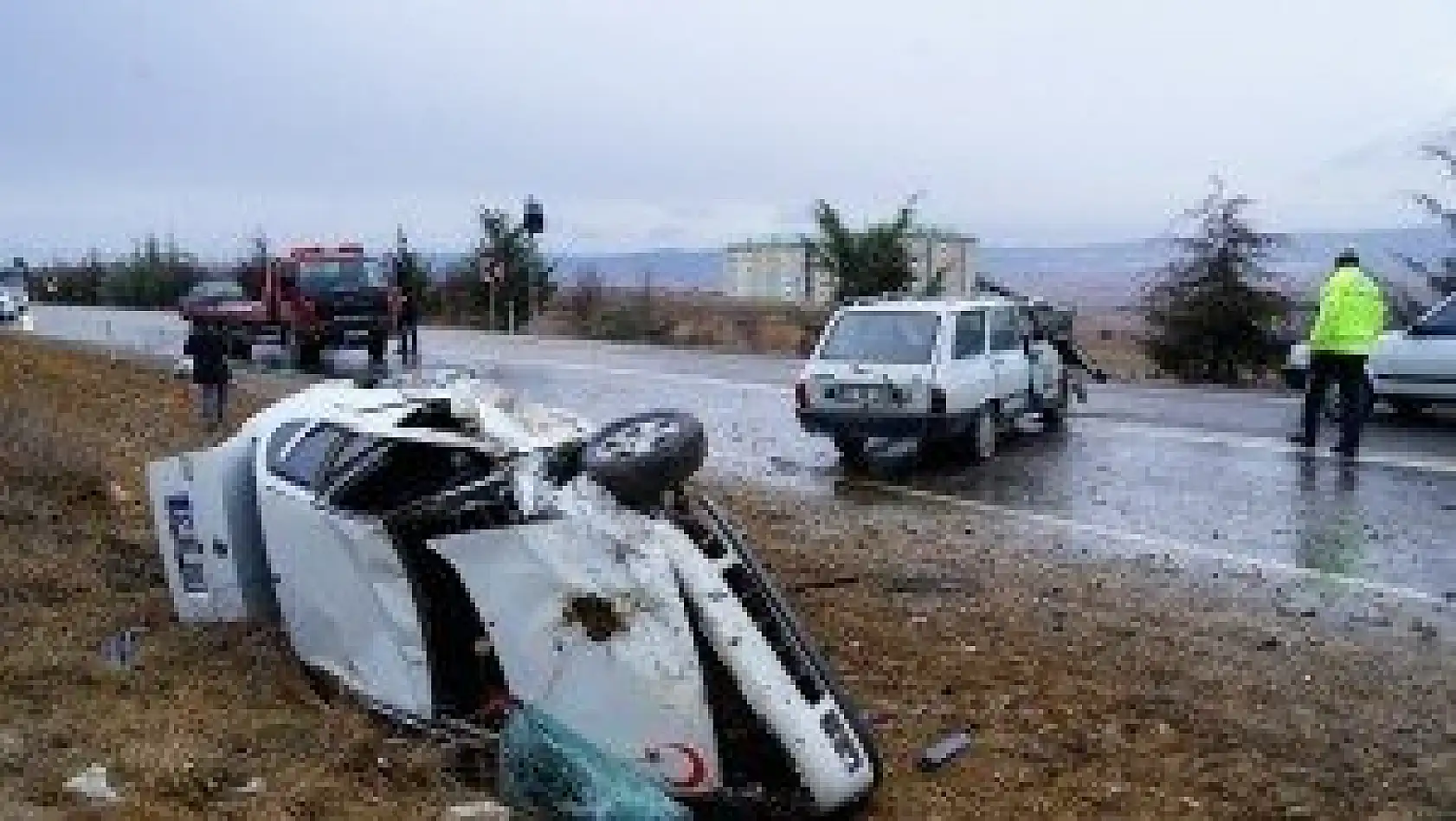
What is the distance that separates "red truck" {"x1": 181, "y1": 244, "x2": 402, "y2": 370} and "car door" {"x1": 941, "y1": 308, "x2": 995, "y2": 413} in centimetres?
1481

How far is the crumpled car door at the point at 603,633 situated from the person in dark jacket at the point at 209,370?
37.2 feet

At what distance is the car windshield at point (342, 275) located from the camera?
28500 mm

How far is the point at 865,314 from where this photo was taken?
15.9 meters

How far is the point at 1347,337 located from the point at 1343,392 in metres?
0.61

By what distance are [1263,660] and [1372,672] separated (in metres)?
0.52

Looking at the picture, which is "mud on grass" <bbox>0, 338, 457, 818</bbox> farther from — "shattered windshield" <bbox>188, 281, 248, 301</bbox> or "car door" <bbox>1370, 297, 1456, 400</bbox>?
"shattered windshield" <bbox>188, 281, 248, 301</bbox>

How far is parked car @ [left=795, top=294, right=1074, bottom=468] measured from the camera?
48.9ft

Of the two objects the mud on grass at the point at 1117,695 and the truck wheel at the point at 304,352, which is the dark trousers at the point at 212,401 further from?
the truck wheel at the point at 304,352

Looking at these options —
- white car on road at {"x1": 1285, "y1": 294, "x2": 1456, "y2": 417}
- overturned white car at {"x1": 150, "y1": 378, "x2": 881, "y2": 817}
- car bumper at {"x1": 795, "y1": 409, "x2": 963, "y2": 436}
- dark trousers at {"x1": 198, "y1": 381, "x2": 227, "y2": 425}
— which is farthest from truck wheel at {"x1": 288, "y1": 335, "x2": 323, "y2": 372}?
overturned white car at {"x1": 150, "y1": 378, "x2": 881, "y2": 817}

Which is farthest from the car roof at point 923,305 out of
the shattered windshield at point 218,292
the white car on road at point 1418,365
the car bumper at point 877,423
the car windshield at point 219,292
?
the car windshield at point 219,292

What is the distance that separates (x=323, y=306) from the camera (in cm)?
2811

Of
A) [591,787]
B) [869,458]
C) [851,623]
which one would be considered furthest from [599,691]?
[869,458]

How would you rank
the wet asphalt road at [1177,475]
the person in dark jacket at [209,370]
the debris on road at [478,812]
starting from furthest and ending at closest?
the person in dark jacket at [209,370] → the wet asphalt road at [1177,475] → the debris on road at [478,812]

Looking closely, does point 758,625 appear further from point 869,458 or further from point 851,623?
point 869,458
